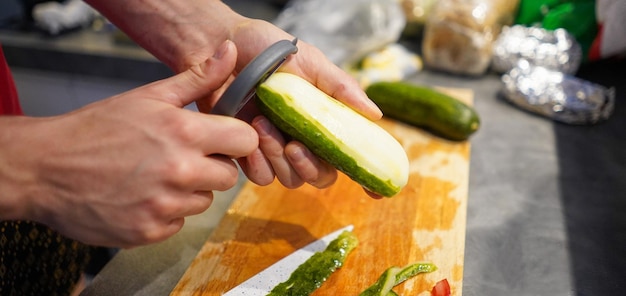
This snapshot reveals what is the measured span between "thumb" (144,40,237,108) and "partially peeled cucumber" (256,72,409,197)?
0.41 ft

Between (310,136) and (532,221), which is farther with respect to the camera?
(532,221)

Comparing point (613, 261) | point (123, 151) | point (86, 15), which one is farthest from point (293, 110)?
point (86, 15)

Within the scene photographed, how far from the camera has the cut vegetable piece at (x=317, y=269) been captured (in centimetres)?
118

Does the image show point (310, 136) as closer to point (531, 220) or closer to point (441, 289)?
point (441, 289)

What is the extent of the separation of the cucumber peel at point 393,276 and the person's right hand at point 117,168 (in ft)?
1.62

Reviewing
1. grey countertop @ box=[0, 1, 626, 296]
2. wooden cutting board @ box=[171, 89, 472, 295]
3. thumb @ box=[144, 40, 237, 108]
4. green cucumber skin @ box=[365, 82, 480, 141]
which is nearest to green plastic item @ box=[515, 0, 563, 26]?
grey countertop @ box=[0, 1, 626, 296]

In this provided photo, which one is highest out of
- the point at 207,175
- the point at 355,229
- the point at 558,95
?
the point at 207,175

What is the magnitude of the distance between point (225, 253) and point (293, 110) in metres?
0.45

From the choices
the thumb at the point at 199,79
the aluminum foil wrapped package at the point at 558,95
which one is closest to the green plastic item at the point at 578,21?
the aluminum foil wrapped package at the point at 558,95

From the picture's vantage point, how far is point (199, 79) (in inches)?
40.0

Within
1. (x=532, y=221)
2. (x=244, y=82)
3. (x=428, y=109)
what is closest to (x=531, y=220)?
(x=532, y=221)

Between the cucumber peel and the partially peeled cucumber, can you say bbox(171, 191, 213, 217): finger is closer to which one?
the partially peeled cucumber

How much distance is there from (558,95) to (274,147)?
1.25m

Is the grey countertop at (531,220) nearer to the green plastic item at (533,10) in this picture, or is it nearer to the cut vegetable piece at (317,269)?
the cut vegetable piece at (317,269)
